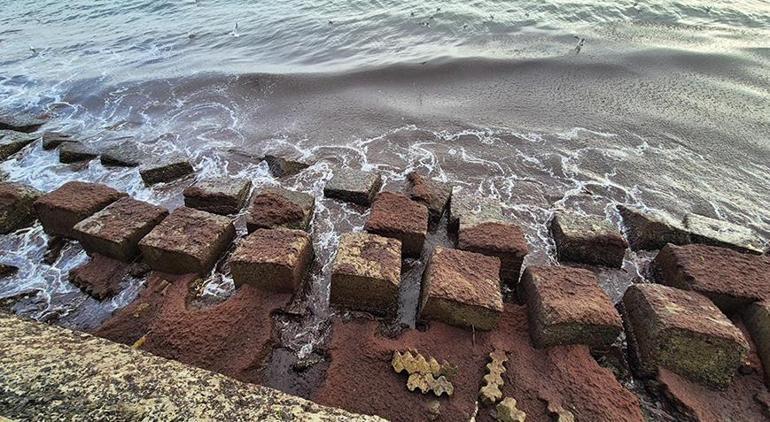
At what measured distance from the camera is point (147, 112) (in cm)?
722

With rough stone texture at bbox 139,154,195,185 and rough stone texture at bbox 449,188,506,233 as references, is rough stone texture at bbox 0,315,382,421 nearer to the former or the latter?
rough stone texture at bbox 449,188,506,233

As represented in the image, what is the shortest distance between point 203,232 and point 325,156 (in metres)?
2.37

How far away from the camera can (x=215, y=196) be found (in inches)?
171

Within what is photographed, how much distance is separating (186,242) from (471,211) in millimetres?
2633

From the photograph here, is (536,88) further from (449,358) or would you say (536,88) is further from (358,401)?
(358,401)

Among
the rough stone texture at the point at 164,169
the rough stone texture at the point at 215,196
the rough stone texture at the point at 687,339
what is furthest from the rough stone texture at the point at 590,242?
the rough stone texture at the point at 164,169

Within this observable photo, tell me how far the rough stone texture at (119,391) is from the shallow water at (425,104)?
1038 millimetres

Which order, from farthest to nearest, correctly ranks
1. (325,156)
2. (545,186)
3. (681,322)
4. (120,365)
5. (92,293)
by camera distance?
1. (325,156)
2. (545,186)
3. (92,293)
4. (681,322)
5. (120,365)

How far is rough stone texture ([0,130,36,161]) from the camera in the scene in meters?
5.79

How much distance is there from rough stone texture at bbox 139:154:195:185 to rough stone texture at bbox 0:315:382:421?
9.78 feet

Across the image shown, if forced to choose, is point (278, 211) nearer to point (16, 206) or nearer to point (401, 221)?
point (401, 221)

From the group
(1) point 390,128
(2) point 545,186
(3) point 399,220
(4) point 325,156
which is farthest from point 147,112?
(2) point 545,186

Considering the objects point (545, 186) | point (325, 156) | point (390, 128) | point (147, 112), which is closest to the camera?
point (545, 186)

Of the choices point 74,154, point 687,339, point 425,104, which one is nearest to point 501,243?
point 687,339
